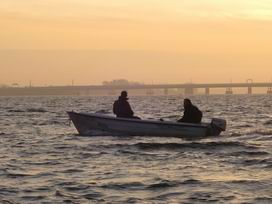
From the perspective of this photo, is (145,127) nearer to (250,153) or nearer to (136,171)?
(250,153)

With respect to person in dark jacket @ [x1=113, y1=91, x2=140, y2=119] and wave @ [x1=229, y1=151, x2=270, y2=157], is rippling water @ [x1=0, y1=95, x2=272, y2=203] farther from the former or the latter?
person in dark jacket @ [x1=113, y1=91, x2=140, y2=119]

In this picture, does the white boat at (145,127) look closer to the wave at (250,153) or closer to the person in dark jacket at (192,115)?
the person in dark jacket at (192,115)

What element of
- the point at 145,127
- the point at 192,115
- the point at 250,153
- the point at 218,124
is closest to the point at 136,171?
the point at 250,153

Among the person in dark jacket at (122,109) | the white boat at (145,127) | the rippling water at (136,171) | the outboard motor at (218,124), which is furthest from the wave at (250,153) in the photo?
the person in dark jacket at (122,109)

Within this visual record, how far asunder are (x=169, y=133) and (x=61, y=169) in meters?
10.1

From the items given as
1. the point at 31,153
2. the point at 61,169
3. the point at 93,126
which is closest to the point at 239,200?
the point at 61,169

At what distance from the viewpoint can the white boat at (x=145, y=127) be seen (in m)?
24.5

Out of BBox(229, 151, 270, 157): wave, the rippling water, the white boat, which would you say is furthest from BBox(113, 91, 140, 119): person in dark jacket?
BBox(229, 151, 270, 157): wave

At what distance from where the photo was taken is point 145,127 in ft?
80.9

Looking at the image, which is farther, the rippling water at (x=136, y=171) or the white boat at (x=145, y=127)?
the white boat at (x=145, y=127)

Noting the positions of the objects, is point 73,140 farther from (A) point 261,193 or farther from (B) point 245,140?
(A) point 261,193

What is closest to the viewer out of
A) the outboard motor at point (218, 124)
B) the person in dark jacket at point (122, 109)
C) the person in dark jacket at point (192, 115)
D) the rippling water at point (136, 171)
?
the rippling water at point (136, 171)

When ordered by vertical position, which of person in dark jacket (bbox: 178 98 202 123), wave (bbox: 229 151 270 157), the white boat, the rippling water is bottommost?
wave (bbox: 229 151 270 157)

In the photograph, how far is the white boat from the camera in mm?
24547
